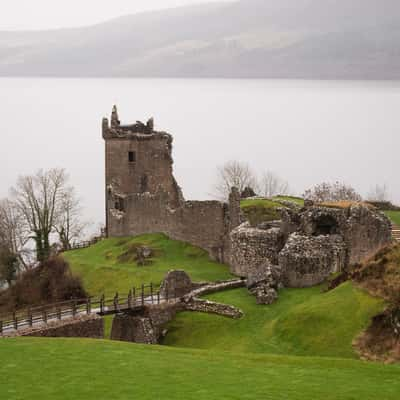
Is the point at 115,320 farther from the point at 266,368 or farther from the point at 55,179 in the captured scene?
the point at 55,179

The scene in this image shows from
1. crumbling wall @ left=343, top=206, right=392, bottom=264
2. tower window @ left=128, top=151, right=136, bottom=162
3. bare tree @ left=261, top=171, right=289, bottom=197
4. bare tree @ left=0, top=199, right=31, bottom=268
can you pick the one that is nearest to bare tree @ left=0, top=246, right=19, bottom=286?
bare tree @ left=0, top=199, right=31, bottom=268

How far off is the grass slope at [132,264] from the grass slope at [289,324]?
751 centimetres

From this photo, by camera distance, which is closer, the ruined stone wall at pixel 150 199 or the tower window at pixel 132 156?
the ruined stone wall at pixel 150 199

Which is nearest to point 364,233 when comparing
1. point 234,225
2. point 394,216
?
point 234,225

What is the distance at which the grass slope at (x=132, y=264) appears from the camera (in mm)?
47812

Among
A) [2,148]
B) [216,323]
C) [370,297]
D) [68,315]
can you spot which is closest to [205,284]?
[216,323]

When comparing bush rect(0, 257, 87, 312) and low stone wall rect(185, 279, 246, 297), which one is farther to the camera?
bush rect(0, 257, 87, 312)

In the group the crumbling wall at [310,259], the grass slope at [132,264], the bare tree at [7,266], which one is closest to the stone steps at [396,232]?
the crumbling wall at [310,259]

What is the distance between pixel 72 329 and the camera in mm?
35688

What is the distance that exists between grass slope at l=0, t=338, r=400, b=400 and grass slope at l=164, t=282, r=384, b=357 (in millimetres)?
4399

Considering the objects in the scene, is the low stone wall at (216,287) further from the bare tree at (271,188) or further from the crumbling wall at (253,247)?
the bare tree at (271,188)

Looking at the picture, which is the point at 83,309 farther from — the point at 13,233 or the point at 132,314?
the point at 13,233

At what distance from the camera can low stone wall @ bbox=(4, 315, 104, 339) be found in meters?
34.1

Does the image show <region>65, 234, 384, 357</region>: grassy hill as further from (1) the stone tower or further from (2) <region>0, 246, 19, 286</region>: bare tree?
(2) <region>0, 246, 19, 286</region>: bare tree
